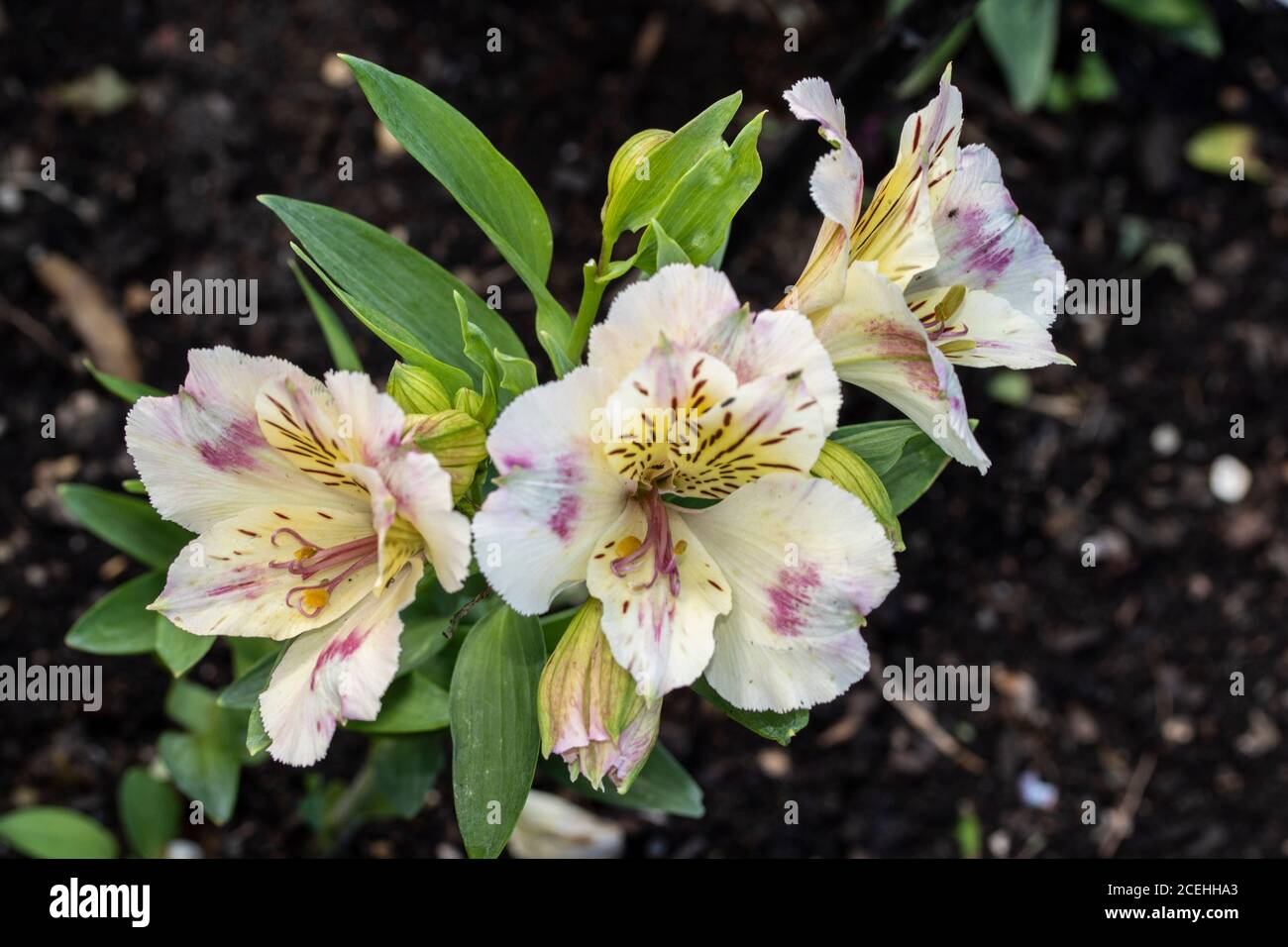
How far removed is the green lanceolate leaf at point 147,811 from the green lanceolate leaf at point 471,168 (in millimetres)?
1305

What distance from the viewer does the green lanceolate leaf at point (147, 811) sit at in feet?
6.76

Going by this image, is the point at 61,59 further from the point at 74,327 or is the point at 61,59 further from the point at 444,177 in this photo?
→ the point at 444,177

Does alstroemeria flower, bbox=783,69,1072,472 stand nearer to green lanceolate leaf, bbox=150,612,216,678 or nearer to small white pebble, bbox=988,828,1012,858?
green lanceolate leaf, bbox=150,612,216,678

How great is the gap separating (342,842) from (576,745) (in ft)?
3.91

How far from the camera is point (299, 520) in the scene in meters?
1.13

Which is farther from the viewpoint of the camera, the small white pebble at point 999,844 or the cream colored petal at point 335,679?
the small white pebble at point 999,844

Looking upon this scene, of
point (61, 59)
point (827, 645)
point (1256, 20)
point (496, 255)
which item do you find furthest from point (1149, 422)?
point (61, 59)

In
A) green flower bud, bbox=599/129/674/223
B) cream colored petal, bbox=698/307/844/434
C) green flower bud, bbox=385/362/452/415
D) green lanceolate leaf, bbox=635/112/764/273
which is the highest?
green flower bud, bbox=599/129/674/223

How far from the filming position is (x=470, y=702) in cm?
129

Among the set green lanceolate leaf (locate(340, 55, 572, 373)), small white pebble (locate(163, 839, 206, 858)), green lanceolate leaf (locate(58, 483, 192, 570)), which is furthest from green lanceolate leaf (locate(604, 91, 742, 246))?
small white pebble (locate(163, 839, 206, 858))

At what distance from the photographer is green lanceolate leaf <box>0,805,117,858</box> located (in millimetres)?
2008

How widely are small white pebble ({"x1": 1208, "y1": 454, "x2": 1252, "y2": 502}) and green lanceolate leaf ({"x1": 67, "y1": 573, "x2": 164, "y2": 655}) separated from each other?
218 centimetres

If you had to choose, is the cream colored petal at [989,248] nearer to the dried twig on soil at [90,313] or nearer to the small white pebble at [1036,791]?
the small white pebble at [1036,791]

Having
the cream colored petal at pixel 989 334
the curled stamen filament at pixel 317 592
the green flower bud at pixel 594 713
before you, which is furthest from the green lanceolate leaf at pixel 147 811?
the cream colored petal at pixel 989 334
